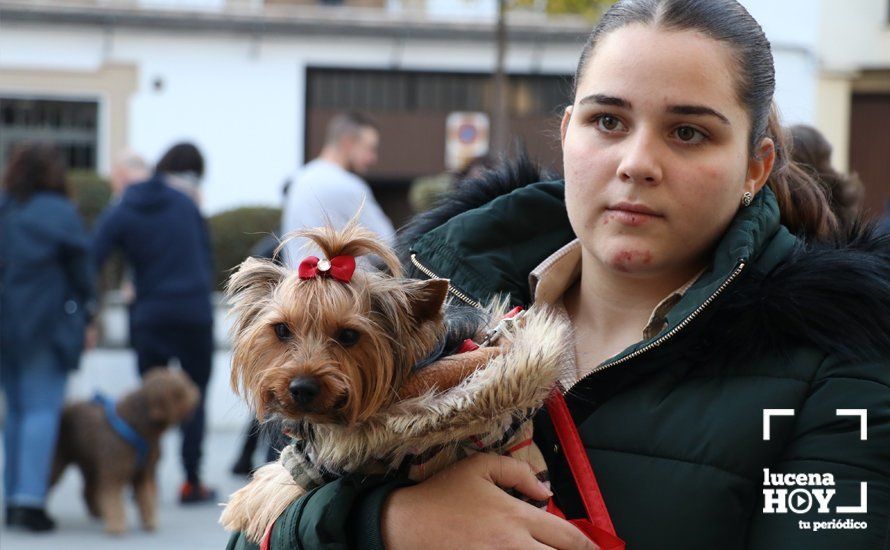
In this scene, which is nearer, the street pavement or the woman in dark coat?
the street pavement

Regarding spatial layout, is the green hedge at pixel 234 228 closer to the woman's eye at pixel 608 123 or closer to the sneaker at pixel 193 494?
the sneaker at pixel 193 494

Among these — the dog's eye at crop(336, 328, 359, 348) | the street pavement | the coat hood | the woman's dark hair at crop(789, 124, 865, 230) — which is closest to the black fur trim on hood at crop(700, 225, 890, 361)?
the coat hood

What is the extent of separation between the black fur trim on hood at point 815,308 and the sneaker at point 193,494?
23.5ft

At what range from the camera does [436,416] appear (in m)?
1.97

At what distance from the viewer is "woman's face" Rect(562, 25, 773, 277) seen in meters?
2.07

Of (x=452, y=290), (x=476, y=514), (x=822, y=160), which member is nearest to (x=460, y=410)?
(x=476, y=514)

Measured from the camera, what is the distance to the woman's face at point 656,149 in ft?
6.78

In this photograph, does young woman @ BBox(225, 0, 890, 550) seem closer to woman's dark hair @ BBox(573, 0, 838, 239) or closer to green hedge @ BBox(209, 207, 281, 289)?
woman's dark hair @ BBox(573, 0, 838, 239)

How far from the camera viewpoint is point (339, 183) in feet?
25.7

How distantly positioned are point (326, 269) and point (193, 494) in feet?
23.1

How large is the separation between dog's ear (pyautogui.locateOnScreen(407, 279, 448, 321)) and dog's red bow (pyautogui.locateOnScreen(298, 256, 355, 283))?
11 cm

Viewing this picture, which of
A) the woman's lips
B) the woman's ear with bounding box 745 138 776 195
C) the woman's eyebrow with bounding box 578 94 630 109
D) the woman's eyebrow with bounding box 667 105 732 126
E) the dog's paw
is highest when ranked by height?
the woman's eyebrow with bounding box 578 94 630 109

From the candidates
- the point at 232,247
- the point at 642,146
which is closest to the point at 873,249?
the point at 642,146

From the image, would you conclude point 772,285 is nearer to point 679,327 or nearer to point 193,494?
point 679,327
